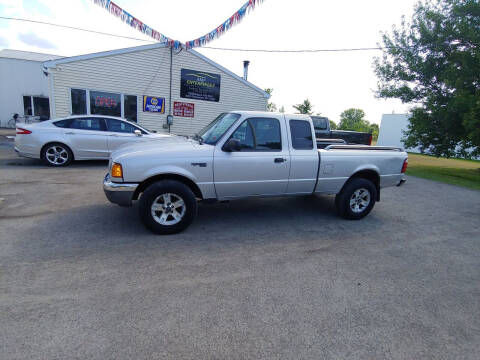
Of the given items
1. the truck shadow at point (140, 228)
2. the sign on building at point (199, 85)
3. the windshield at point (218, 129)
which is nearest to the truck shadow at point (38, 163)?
the truck shadow at point (140, 228)

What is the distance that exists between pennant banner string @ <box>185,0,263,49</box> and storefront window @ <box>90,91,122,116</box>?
13.6 feet

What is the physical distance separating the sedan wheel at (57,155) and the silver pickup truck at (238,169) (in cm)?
508

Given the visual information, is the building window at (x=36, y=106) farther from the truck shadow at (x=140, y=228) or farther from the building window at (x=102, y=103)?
the truck shadow at (x=140, y=228)

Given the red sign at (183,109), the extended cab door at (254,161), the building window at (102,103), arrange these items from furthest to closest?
the red sign at (183,109) < the building window at (102,103) < the extended cab door at (254,161)

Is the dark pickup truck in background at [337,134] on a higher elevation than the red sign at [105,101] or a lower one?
lower

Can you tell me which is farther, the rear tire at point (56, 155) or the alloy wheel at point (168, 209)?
the rear tire at point (56, 155)

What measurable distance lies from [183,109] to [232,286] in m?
12.2

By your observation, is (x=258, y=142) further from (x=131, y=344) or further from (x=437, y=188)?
(x=437, y=188)

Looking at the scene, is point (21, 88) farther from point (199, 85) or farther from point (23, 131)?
point (23, 131)

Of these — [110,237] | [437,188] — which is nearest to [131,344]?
[110,237]

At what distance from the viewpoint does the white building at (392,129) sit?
30.9m

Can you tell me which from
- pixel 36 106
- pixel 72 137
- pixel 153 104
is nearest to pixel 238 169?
pixel 72 137

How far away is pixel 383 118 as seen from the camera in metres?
32.8

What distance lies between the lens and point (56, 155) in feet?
26.9
